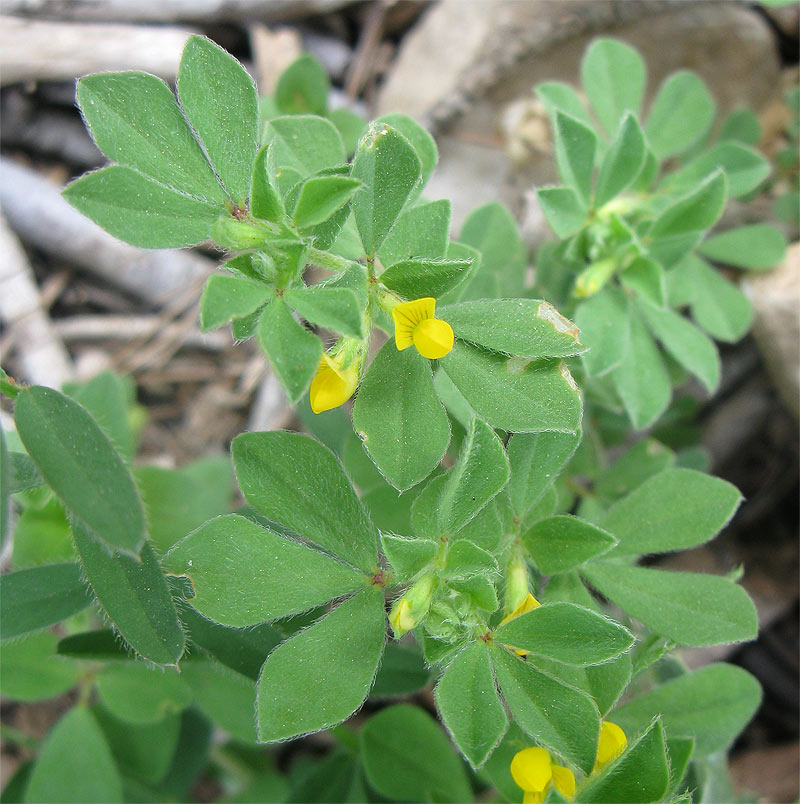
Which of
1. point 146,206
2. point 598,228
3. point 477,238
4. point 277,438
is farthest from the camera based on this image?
point 477,238

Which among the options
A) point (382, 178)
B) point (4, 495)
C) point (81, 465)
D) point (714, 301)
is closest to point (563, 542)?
point (382, 178)

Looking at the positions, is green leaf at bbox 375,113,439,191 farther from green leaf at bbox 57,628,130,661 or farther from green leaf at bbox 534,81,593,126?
green leaf at bbox 57,628,130,661

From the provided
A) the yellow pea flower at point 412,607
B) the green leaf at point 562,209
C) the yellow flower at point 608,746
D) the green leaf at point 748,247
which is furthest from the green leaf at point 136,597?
the green leaf at point 748,247

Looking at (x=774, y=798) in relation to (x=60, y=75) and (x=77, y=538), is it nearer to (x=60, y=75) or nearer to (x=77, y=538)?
(x=77, y=538)

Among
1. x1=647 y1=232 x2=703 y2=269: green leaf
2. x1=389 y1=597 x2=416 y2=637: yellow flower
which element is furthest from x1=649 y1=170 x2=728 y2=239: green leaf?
x1=389 y1=597 x2=416 y2=637: yellow flower

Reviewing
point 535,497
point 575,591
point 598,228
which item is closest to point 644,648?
point 575,591

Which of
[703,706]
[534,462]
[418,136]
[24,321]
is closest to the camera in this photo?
[534,462]

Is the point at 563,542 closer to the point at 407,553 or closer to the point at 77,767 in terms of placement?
the point at 407,553

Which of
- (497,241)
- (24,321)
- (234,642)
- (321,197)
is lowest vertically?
(24,321)
